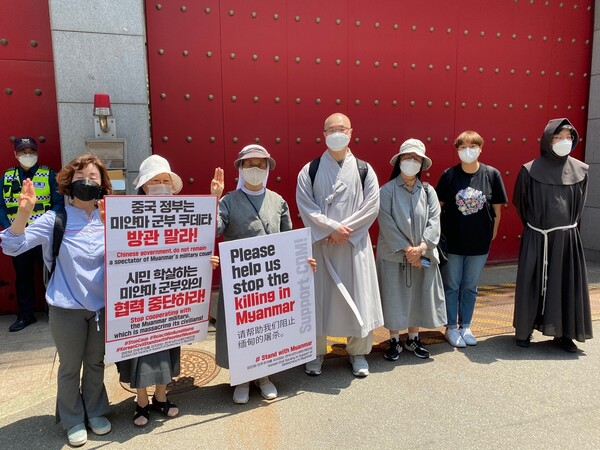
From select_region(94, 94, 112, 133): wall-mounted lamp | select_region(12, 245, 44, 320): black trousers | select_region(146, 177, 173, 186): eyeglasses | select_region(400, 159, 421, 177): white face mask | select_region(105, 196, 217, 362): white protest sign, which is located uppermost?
select_region(94, 94, 112, 133): wall-mounted lamp

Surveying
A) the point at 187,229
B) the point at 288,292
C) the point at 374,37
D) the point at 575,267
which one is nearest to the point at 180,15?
the point at 374,37

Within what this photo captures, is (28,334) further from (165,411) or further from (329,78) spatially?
(329,78)

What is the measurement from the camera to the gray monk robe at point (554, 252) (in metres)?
3.51

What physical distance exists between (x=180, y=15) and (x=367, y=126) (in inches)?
96.0

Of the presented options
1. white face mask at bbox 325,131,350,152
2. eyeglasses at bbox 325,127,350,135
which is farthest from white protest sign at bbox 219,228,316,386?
eyeglasses at bbox 325,127,350,135

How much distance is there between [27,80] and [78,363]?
3.11 meters

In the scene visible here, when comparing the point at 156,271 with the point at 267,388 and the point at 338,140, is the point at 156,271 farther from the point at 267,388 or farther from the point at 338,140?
the point at 338,140

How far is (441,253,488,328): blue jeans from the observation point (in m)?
3.63

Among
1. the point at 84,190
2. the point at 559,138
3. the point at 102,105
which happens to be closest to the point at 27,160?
the point at 102,105

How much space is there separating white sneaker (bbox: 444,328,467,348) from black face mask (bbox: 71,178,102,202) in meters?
3.05

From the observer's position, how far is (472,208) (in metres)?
3.52

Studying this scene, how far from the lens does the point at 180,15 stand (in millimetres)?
4395

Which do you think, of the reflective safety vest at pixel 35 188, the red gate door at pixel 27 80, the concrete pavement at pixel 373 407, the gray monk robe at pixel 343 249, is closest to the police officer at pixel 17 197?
the reflective safety vest at pixel 35 188

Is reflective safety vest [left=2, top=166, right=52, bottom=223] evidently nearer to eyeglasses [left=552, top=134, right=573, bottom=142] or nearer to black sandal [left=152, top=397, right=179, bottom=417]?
black sandal [left=152, top=397, right=179, bottom=417]
